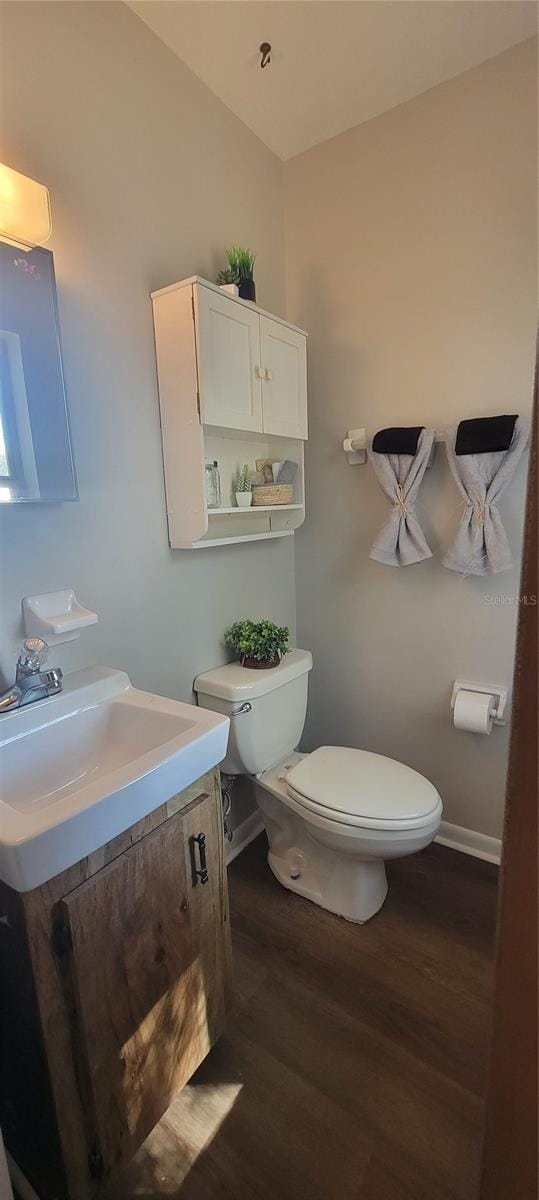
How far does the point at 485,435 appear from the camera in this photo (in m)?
1.48

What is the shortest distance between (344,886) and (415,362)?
1.75 m

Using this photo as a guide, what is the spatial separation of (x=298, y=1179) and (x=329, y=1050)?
0.25 m

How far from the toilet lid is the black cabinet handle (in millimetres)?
472

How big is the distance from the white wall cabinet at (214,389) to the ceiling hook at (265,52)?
678mm

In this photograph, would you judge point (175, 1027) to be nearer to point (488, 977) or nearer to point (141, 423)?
point (488, 977)

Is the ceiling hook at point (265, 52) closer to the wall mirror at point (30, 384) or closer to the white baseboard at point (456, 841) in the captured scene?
the wall mirror at point (30, 384)

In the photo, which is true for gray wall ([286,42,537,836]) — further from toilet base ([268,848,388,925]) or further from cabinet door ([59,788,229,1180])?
cabinet door ([59,788,229,1180])

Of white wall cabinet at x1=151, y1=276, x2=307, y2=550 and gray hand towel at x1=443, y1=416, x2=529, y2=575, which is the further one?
gray hand towel at x1=443, y1=416, x2=529, y2=575

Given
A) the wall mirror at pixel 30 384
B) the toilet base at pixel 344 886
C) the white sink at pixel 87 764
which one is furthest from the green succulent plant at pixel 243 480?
the toilet base at pixel 344 886

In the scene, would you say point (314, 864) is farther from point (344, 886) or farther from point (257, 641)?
point (257, 641)

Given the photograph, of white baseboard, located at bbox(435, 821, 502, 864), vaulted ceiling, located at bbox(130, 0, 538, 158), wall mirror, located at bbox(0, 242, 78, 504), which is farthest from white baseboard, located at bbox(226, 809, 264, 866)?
vaulted ceiling, located at bbox(130, 0, 538, 158)

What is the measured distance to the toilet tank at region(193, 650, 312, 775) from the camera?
1.49 meters

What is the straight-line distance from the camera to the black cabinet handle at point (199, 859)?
3.25ft

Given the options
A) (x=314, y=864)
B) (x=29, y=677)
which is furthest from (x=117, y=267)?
(x=314, y=864)
